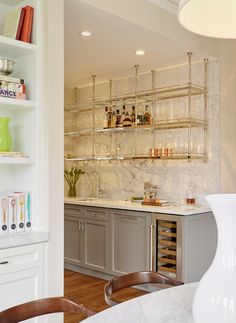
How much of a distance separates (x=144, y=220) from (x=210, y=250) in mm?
778

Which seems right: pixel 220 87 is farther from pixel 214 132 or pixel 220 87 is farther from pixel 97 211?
pixel 97 211

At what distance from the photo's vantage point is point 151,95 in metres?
4.76

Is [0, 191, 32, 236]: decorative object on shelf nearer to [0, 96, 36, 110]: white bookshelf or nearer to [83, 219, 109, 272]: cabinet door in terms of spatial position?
[0, 96, 36, 110]: white bookshelf

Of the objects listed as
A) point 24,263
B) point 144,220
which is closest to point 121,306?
point 24,263

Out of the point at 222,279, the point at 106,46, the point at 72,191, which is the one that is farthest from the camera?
the point at 72,191

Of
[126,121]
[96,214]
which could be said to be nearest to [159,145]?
[126,121]

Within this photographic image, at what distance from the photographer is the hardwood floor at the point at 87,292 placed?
11.7 feet

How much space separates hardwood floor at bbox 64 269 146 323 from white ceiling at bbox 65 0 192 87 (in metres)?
2.44

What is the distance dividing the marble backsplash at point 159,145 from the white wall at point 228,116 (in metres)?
0.07

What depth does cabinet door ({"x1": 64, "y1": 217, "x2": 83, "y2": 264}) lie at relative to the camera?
15.4 feet

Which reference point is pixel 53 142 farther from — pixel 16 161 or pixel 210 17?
pixel 210 17

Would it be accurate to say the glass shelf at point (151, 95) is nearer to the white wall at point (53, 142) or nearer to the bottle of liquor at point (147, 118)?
the bottle of liquor at point (147, 118)

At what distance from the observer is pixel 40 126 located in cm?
263

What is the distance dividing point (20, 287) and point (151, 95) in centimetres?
302
